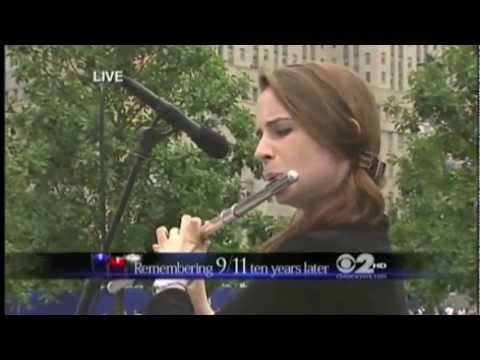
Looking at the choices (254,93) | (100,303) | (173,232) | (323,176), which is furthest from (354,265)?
(100,303)

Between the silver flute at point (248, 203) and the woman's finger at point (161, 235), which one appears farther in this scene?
the woman's finger at point (161, 235)

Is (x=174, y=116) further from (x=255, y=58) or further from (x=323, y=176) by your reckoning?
(x=323, y=176)

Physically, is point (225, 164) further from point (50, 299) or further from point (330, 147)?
point (50, 299)

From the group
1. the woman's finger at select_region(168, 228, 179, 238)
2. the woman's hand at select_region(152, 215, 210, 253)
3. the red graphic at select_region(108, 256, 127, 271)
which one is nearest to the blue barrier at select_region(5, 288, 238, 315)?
the red graphic at select_region(108, 256, 127, 271)

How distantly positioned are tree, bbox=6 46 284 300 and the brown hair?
423 millimetres

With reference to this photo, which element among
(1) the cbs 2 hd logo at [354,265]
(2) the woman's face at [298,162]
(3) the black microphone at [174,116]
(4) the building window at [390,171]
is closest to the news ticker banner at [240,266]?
(1) the cbs 2 hd logo at [354,265]

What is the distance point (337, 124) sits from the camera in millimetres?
6875

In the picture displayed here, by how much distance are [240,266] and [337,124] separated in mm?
1418

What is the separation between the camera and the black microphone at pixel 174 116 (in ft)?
22.9

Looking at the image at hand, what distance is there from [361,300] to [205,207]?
4.95 feet

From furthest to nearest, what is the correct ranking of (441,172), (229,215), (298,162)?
(441,172) → (229,215) → (298,162)

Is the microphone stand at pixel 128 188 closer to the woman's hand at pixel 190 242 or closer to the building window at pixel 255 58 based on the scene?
the woman's hand at pixel 190 242
